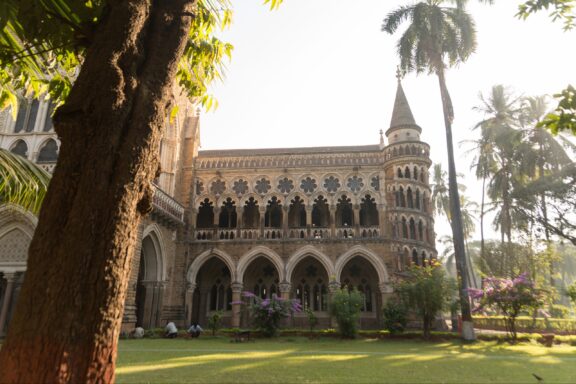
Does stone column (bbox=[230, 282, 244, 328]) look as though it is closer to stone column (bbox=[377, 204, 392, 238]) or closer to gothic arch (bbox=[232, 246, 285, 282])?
gothic arch (bbox=[232, 246, 285, 282])

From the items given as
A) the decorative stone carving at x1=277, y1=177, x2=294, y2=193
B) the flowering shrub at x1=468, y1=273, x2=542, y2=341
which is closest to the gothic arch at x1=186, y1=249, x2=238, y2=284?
the decorative stone carving at x1=277, y1=177, x2=294, y2=193

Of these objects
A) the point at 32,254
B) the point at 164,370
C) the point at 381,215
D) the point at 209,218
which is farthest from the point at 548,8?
the point at 209,218

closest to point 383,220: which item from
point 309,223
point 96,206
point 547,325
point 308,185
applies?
point 309,223

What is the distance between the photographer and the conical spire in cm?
2688

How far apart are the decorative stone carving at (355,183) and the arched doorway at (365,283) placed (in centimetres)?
455

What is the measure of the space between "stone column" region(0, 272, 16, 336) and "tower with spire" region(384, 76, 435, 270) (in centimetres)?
2018

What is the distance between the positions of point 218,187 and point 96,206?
83.2 ft

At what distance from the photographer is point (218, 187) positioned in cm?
2733

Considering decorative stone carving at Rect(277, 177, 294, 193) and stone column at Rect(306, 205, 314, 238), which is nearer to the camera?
stone column at Rect(306, 205, 314, 238)

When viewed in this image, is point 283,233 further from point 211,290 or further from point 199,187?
point 199,187

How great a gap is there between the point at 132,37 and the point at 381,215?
78.1 feet

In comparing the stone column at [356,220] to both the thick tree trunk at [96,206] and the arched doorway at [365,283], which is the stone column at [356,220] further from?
the thick tree trunk at [96,206]

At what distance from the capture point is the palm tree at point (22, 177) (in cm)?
352

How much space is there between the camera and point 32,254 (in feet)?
7.02
